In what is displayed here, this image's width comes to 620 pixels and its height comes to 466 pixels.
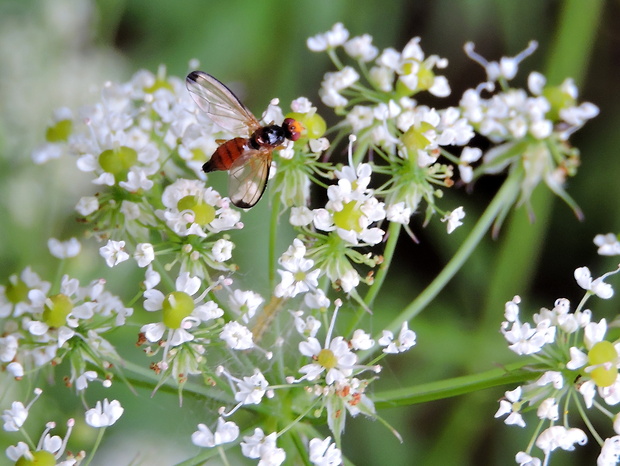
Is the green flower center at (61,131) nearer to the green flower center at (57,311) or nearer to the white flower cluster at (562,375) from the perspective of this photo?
the green flower center at (57,311)

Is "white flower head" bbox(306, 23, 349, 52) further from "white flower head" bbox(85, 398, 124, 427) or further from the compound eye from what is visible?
"white flower head" bbox(85, 398, 124, 427)

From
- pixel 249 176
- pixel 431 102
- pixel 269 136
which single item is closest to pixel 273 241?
pixel 249 176

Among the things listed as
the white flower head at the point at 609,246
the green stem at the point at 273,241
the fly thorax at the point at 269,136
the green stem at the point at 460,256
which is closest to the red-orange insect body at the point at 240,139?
the fly thorax at the point at 269,136

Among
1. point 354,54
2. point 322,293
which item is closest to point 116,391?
point 322,293

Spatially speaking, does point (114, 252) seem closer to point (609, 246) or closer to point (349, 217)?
point (349, 217)

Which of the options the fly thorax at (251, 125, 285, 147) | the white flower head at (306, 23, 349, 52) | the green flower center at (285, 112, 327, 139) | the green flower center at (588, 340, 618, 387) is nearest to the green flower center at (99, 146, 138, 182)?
the fly thorax at (251, 125, 285, 147)
